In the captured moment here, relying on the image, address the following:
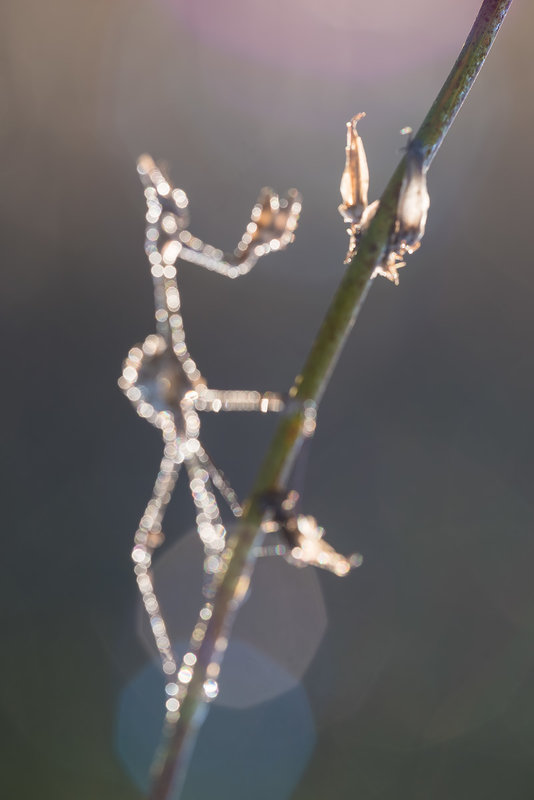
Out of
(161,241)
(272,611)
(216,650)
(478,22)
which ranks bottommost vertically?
(272,611)

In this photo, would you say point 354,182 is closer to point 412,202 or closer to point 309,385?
point 412,202

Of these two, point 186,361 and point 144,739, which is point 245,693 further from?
point 186,361

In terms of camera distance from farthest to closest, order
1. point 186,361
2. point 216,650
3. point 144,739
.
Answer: point 144,739 < point 186,361 < point 216,650

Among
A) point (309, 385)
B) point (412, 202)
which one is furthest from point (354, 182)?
point (309, 385)

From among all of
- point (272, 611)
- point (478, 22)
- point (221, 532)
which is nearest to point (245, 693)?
point (272, 611)

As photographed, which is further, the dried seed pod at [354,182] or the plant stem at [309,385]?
the dried seed pod at [354,182]

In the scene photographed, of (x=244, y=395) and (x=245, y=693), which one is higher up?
(x=244, y=395)

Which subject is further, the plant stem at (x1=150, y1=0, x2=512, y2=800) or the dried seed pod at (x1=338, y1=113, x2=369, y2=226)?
the dried seed pod at (x1=338, y1=113, x2=369, y2=226)

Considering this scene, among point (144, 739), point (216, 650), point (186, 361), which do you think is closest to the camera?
point (216, 650)
